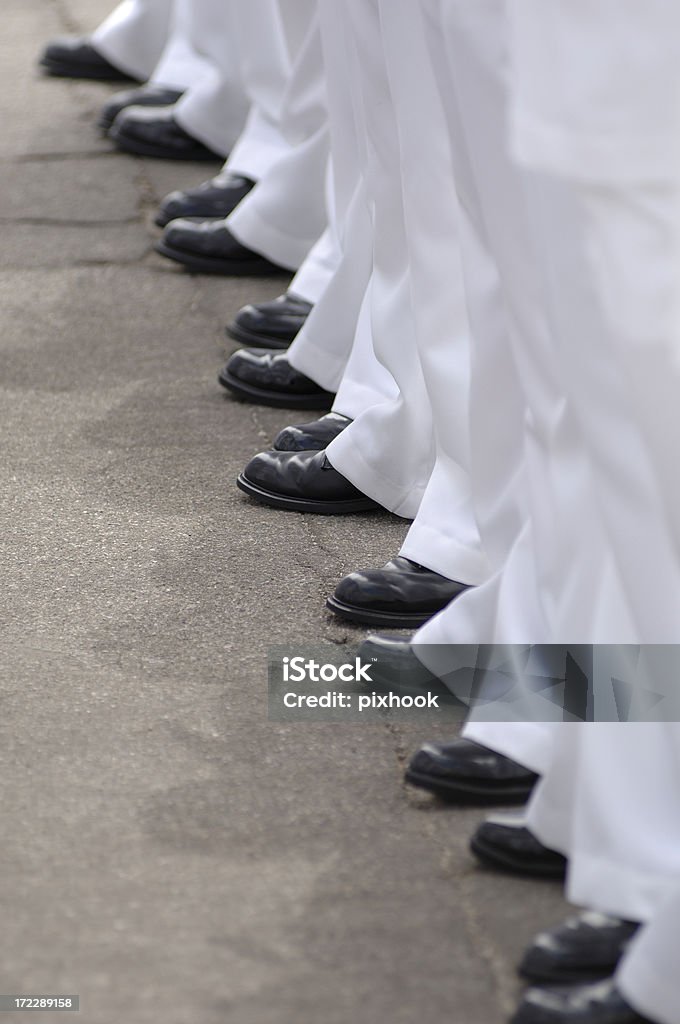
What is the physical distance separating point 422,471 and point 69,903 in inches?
28.8

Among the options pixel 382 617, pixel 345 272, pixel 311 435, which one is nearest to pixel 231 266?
pixel 345 272

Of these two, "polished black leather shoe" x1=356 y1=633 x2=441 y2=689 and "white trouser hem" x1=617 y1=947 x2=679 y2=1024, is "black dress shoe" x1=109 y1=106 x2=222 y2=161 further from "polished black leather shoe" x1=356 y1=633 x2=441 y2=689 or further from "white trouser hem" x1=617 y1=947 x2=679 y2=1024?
"white trouser hem" x1=617 y1=947 x2=679 y2=1024

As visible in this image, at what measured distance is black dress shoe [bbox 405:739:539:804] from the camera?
128 centimetres

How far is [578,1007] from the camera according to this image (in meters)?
1.02

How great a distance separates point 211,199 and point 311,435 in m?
0.93

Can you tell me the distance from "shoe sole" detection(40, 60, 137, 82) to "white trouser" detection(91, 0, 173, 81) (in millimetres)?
40

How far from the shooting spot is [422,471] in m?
1.75

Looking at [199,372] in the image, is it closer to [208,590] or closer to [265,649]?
[208,590]

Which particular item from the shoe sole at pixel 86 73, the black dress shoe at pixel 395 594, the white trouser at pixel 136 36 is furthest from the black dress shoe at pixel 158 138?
the black dress shoe at pixel 395 594

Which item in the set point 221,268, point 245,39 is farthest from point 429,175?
point 245,39

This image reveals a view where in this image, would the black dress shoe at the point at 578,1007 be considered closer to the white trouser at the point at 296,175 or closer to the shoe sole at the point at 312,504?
the shoe sole at the point at 312,504

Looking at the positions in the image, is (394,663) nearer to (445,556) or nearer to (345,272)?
(445,556)

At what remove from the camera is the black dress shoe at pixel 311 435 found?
188 centimetres

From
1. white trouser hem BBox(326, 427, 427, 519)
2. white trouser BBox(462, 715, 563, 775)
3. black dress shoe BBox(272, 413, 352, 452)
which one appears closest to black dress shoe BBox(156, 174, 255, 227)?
black dress shoe BBox(272, 413, 352, 452)
